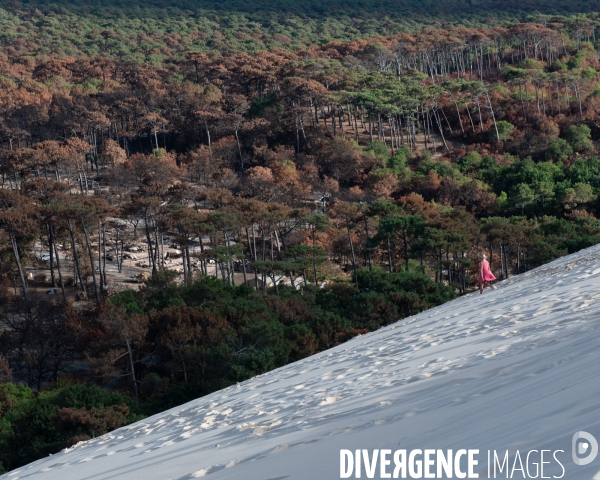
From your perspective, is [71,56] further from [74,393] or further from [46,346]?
[74,393]

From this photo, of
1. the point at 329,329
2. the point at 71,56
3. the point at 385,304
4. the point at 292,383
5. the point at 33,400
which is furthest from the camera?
the point at 71,56

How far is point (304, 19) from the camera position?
365 feet

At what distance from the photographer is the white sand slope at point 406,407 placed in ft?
12.8

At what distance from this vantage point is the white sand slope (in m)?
3.89

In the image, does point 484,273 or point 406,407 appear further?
point 484,273

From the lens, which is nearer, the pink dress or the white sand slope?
the white sand slope

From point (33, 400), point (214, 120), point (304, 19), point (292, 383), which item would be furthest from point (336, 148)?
point (304, 19)

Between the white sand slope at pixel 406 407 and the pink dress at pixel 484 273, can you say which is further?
the pink dress at pixel 484 273

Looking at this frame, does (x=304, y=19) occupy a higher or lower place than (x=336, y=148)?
higher

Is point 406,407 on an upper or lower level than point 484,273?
upper

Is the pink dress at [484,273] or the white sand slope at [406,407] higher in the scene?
the white sand slope at [406,407]

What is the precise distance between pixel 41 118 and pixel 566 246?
41.5 metres

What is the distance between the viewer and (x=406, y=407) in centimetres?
512

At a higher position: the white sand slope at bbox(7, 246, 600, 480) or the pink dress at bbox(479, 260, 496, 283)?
the white sand slope at bbox(7, 246, 600, 480)
